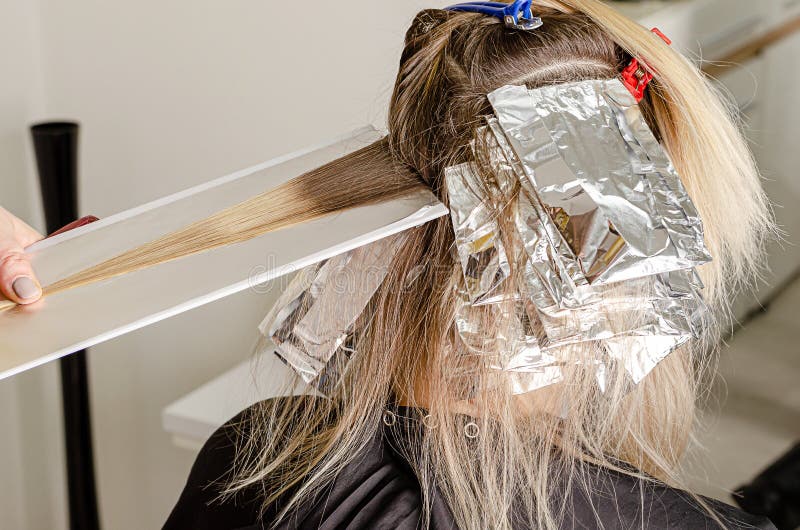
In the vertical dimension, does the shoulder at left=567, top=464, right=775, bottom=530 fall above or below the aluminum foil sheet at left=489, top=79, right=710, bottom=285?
below

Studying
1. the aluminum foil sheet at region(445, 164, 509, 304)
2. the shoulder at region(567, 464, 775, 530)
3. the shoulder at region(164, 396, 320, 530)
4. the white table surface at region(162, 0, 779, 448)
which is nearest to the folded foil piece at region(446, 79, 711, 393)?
the aluminum foil sheet at region(445, 164, 509, 304)

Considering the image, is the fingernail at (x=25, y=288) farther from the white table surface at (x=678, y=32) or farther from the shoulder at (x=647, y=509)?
the white table surface at (x=678, y=32)

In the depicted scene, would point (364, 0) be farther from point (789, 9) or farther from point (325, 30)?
point (789, 9)

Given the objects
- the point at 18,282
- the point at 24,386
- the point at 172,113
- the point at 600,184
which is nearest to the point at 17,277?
the point at 18,282

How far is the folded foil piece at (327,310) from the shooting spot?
79 centimetres

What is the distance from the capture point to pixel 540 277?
702mm

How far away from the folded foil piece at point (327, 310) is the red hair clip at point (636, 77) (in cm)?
25

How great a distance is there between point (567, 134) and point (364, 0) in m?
0.92

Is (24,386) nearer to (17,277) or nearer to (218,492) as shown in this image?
(218,492)

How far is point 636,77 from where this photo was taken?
0.78 meters

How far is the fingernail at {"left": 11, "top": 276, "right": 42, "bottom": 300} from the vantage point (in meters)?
0.69

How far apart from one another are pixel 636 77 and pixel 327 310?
36 cm

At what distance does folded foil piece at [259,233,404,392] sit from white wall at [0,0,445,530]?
2.44 feet

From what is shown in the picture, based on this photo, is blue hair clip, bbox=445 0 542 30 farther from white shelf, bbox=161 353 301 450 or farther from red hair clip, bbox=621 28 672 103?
white shelf, bbox=161 353 301 450
